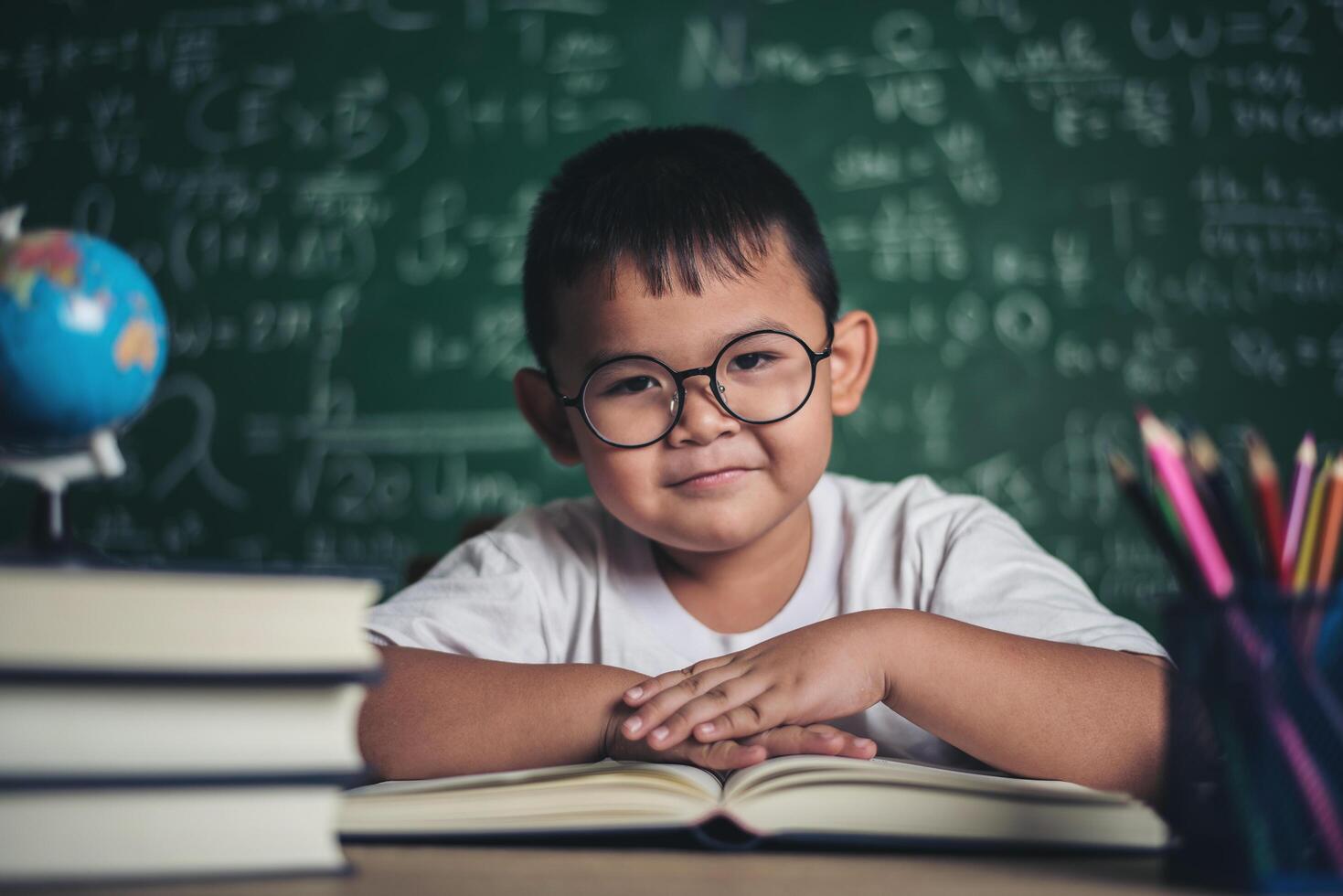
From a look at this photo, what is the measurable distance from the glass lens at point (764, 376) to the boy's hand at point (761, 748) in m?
0.39

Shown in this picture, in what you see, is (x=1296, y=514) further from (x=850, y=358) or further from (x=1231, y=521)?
(x=850, y=358)

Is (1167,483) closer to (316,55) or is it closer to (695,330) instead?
(695,330)

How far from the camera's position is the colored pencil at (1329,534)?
1.67 ft

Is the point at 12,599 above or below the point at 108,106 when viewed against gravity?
below

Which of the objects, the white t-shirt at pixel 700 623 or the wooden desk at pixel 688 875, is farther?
the white t-shirt at pixel 700 623

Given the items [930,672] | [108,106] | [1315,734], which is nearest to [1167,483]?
[1315,734]

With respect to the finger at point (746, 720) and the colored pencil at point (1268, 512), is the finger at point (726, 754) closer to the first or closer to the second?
the finger at point (746, 720)

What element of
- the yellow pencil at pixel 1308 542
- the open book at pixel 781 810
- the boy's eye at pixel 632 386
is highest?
the boy's eye at pixel 632 386

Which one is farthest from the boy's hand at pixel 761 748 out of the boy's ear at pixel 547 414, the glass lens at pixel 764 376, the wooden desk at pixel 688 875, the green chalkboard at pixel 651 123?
the green chalkboard at pixel 651 123

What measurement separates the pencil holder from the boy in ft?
0.98

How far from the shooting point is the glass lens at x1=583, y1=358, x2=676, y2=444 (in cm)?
111

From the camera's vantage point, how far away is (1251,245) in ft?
8.04

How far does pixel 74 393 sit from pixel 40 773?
0.18 meters

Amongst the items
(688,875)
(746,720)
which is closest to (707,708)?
(746,720)
